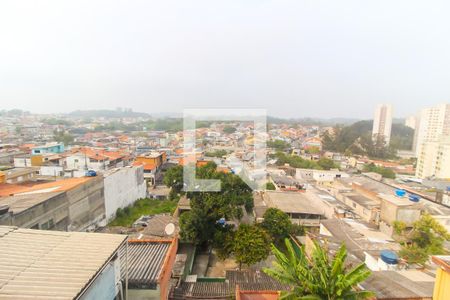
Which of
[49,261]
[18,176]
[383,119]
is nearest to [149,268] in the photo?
[49,261]

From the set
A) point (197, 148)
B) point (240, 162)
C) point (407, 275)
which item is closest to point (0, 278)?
point (407, 275)

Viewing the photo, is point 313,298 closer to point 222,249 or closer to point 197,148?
point 222,249

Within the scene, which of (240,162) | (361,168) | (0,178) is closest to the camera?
(0,178)

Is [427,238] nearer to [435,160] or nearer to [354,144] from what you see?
[435,160]

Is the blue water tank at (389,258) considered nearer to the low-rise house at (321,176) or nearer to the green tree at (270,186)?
the green tree at (270,186)

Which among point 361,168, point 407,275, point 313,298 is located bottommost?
point 361,168

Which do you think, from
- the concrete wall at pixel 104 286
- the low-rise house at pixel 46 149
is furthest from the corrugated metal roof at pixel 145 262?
the low-rise house at pixel 46 149
